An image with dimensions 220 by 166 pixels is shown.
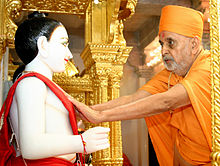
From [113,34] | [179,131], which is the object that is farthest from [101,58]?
[179,131]

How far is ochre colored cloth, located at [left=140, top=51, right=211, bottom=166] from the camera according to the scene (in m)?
1.97

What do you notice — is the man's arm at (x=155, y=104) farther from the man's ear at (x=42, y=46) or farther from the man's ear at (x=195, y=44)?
the man's ear at (x=42, y=46)

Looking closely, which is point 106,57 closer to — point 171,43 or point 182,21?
point 171,43

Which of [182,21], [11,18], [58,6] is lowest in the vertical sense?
[182,21]

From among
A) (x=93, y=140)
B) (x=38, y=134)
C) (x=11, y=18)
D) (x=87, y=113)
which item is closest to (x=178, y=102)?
(x=87, y=113)

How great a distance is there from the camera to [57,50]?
1.65 m

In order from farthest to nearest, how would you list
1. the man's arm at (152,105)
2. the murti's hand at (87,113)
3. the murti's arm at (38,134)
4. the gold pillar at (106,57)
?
the gold pillar at (106,57) < the man's arm at (152,105) < the murti's hand at (87,113) < the murti's arm at (38,134)

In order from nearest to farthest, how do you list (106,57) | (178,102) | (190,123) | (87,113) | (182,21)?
(87,113) < (178,102) < (190,123) < (182,21) < (106,57)

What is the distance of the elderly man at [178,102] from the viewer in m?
1.96

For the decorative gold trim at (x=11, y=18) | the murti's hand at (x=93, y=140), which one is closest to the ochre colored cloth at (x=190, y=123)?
the murti's hand at (x=93, y=140)

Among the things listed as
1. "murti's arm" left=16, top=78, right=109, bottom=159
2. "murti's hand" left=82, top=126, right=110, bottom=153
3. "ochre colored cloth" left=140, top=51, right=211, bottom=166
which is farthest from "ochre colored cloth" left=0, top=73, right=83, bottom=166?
"ochre colored cloth" left=140, top=51, right=211, bottom=166

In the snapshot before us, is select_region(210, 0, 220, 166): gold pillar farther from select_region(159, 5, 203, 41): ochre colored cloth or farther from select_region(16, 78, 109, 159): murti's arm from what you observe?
select_region(159, 5, 203, 41): ochre colored cloth

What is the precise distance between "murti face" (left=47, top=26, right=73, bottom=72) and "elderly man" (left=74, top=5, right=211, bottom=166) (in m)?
0.26

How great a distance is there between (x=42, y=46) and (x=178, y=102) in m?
0.98
